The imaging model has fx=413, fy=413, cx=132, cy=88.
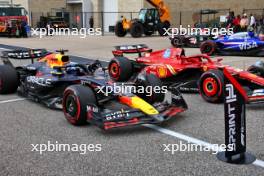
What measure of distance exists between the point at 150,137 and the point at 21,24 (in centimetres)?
2465

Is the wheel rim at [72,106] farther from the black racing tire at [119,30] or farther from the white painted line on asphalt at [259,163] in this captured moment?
the black racing tire at [119,30]

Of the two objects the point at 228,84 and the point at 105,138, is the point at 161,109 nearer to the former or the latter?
the point at 105,138

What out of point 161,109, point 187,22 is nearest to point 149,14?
point 187,22

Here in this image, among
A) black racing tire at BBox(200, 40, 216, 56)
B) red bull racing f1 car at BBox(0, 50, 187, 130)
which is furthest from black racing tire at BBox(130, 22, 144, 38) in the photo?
red bull racing f1 car at BBox(0, 50, 187, 130)

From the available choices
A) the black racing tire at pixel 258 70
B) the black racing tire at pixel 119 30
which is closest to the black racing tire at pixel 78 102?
the black racing tire at pixel 258 70

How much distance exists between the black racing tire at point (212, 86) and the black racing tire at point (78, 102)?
2.52 m

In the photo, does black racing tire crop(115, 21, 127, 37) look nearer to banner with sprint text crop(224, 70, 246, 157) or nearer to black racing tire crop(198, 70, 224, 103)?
black racing tire crop(198, 70, 224, 103)

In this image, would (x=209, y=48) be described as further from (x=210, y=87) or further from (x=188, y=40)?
(x=210, y=87)

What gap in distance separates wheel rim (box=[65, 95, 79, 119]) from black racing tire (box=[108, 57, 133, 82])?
356 centimetres

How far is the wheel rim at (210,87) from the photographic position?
762 centimetres

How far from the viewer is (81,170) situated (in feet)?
15.1

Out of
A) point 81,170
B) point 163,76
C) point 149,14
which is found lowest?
point 81,170

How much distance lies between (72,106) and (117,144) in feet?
3.89

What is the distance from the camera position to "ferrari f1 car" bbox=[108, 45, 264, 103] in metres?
7.64
